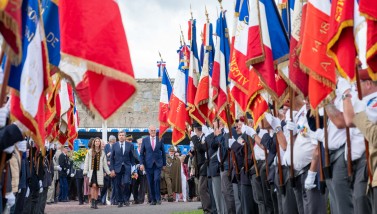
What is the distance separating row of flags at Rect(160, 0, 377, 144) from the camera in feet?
22.5

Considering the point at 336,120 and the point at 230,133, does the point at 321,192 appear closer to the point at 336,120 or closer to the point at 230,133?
the point at 336,120

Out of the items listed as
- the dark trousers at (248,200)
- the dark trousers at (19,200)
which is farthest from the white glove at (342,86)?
the dark trousers at (19,200)

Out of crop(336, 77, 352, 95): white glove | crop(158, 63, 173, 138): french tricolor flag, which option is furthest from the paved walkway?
crop(336, 77, 352, 95): white glove

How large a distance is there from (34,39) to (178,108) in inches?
450

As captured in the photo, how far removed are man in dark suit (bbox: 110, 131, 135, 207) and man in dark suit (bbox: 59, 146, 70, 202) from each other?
3460 millimetres

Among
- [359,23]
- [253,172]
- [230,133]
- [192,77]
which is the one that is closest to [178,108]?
[192,77]

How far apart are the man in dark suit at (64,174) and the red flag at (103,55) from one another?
19598mm

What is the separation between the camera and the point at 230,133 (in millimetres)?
12430

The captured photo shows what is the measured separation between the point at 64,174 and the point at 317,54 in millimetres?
19788

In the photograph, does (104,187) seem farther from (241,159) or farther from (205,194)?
(241,159)

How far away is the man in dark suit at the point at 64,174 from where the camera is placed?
25.5 meters

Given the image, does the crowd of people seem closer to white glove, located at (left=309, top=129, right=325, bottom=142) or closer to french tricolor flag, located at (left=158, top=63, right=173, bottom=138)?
white glove, located at (left=309, top=129, right=325, bottom=142)

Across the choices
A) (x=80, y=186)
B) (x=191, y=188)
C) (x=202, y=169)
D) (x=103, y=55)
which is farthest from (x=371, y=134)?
(x=191, y=188)

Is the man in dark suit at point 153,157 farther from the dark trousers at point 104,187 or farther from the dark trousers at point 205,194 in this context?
the dark trousers at point 205,194
